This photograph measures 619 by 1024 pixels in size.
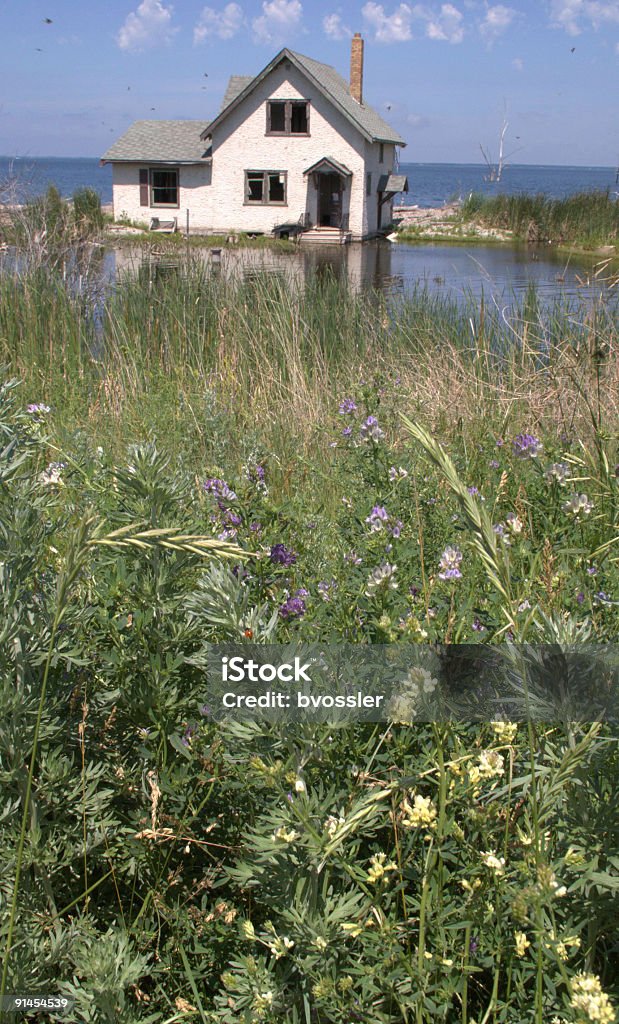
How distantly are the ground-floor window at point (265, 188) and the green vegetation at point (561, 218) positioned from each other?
1035 cm

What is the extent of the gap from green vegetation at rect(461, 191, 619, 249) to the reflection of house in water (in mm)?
6366

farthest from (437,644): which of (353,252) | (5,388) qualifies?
(353,252)

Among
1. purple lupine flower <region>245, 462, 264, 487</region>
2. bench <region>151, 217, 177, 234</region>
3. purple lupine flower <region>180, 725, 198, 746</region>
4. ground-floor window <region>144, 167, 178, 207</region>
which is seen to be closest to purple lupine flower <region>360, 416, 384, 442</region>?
purple lupine flower <region>245, 462, 264, 487</region>

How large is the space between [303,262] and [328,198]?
13.8 meters

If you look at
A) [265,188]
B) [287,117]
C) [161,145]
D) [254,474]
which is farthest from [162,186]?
[254,474]

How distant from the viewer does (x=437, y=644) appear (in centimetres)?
151

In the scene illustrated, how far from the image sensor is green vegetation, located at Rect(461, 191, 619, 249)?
31.8m

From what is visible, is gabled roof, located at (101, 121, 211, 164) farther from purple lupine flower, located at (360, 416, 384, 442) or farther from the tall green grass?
purple lupine flower, located at (360, 416, 384, 442)

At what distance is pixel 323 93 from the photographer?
3256 centimetres

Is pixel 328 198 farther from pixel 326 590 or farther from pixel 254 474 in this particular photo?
pixel 326 590

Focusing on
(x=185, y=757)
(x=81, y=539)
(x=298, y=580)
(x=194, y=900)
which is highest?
(x=81, y=539)

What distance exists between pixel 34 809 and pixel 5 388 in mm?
799

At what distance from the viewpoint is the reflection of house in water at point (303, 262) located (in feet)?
29.3

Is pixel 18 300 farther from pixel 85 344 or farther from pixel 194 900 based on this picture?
pixel 194 900
